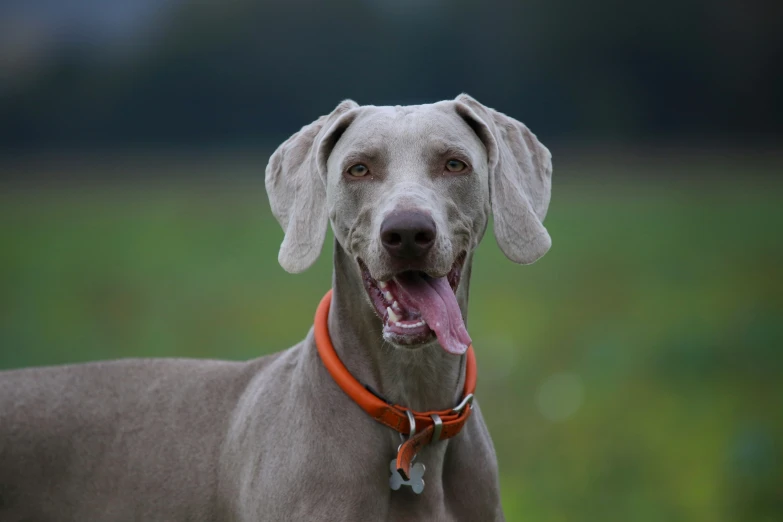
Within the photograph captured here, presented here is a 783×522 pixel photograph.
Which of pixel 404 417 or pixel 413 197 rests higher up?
pixel 413 197

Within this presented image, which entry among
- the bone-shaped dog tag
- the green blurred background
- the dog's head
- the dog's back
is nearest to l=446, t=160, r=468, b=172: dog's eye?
the dog's head

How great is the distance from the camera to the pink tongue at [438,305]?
3082 millimetres

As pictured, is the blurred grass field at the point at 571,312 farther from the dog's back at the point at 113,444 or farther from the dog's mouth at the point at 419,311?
the dog's mouth at the point at 419,311

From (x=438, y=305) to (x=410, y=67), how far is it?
14.6 m

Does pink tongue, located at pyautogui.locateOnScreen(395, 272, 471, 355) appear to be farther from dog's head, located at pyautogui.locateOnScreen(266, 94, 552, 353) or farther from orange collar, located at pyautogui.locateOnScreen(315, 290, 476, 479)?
orange collar, located at pyautogui.locateOnScreen(315, 290, 476, 479)

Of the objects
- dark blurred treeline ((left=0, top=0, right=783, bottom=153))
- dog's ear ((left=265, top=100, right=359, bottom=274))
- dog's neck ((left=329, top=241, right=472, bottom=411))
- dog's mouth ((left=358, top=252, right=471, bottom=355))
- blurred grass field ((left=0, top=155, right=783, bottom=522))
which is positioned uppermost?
dog's ear ((left=265, top=100, right=359, bottom=274))

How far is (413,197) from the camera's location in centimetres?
309

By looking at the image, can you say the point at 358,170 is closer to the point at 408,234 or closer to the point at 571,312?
the point at 408,234

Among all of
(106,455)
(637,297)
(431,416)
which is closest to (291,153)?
(431,416)

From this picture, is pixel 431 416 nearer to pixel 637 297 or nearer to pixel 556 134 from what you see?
pixel 637 297

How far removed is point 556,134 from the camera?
18.3m

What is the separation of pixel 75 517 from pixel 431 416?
1482 mm

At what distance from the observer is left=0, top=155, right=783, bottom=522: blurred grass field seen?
6.13 meters

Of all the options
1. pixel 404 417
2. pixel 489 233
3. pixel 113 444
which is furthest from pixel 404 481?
pixel 489 233
